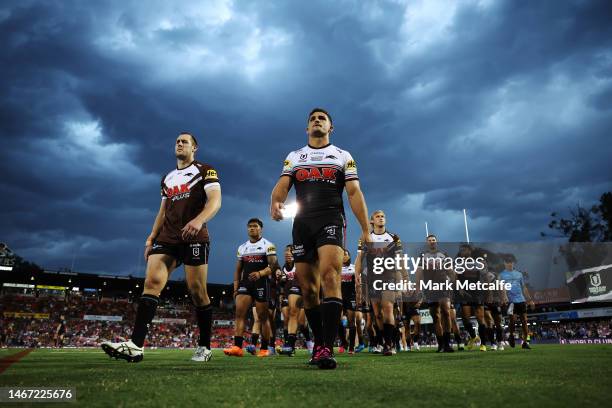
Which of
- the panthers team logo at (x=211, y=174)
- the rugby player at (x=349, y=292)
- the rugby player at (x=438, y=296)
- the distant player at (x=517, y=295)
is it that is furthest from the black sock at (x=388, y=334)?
the distant player at (x=517, y=295)

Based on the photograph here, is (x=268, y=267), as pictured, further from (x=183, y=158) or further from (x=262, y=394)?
(x=262, y=394)

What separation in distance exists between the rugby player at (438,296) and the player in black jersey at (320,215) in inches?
226

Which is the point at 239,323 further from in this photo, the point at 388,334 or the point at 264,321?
the point at 388,334

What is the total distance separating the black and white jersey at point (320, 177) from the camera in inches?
184

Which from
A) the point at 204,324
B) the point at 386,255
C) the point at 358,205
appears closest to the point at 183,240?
the point at 204,324

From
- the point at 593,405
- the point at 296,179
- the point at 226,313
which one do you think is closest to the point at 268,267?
the point at 296,179

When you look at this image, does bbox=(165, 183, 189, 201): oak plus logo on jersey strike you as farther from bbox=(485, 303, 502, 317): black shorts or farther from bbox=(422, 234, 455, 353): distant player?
bbox=(485, 303, 502, 317): black shorts

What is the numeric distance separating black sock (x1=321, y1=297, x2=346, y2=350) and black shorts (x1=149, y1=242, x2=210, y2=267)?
6.37ft

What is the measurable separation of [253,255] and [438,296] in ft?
14.2

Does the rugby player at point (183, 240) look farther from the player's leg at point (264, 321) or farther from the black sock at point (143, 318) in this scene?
the player's leg at point (264, 321)

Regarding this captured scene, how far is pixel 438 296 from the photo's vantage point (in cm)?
974

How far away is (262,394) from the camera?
245 cm

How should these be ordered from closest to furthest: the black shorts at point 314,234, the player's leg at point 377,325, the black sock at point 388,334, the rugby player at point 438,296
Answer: the black shorts at point 314,234 < the black sock at point 388,334 < the rugby player at point 438,296 < the player's leg at point 377,325

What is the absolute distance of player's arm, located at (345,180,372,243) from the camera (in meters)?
4.73
